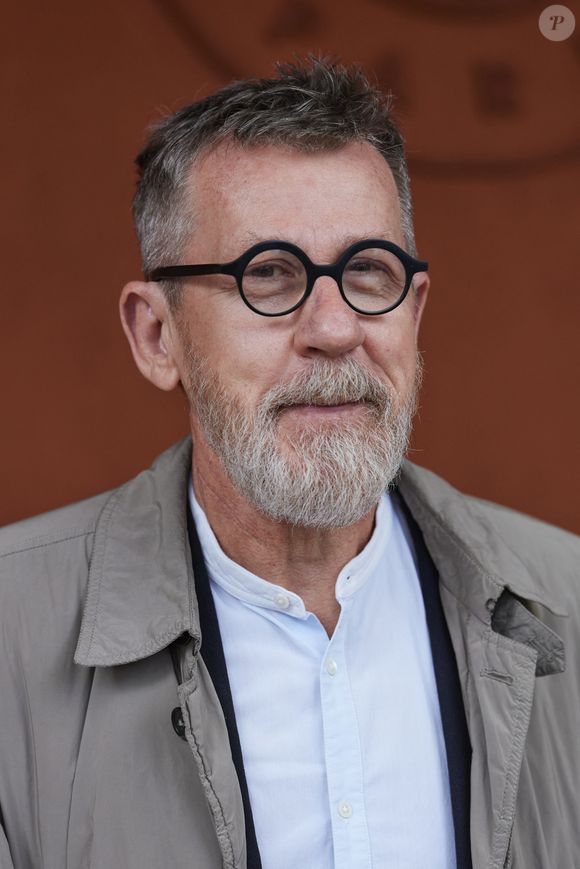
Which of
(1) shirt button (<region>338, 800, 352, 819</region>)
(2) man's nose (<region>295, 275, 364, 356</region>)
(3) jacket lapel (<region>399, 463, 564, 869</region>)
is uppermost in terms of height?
(2) man's nose (<region>295, 275, 364, 356</region>)

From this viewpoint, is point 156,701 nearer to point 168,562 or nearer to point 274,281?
point 168,562

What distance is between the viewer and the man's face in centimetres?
176

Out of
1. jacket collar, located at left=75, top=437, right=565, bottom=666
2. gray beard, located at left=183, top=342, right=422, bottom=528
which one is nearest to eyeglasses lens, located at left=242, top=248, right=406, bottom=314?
gray beard, located at left=183, top=342, right=422, bottom=528

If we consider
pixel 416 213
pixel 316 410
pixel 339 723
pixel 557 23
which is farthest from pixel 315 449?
pixel 557 23

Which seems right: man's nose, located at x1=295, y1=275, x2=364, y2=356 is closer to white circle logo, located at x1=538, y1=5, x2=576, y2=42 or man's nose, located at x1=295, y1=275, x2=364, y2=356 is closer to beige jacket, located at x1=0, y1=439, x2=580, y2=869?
beige jacket, located at x1=0, y1=439, x2=580, y2=869

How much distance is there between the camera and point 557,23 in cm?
256

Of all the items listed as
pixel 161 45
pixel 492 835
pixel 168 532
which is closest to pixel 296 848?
pixel 492 835

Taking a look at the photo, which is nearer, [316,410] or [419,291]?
[316,410]

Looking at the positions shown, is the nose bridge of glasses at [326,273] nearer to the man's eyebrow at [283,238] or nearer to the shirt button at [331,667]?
the man's eyebrow at [283,238]

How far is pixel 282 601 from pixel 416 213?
3.76 ft

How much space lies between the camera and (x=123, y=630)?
172 centimetres

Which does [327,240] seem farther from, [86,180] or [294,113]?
[86,180]

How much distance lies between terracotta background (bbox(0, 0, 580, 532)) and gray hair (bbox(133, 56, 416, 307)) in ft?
1.54

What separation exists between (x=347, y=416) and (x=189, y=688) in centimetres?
50
